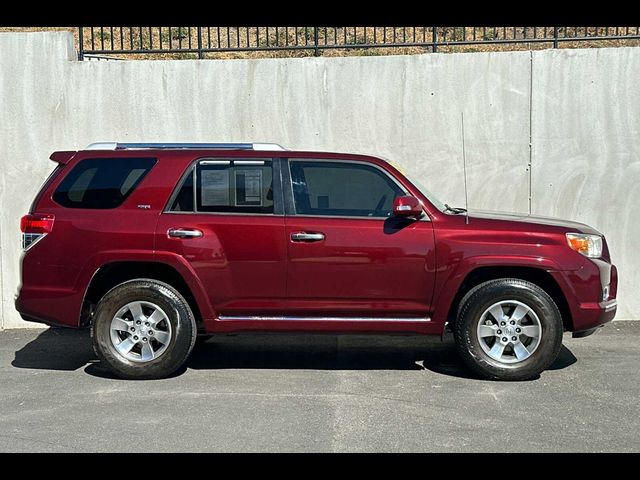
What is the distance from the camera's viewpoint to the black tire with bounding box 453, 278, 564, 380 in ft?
21.1

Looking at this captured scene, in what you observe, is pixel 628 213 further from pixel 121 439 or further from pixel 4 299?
pixel 4 299

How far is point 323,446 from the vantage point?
16.4 feet

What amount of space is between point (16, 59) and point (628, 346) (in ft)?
23.5

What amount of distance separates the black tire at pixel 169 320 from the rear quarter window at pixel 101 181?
752 mm

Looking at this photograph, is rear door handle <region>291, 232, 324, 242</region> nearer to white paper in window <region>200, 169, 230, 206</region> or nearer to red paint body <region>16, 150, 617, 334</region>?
red paint body <region>16, 150, 617, 334</region>

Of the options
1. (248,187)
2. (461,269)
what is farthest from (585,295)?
(248,187)

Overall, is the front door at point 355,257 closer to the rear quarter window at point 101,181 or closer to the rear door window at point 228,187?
the rear door window at point 228,187

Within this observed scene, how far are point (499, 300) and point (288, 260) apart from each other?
1731mm

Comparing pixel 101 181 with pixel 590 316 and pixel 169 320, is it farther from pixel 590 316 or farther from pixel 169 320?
A: pixel 590 316

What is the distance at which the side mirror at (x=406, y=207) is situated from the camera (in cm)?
635

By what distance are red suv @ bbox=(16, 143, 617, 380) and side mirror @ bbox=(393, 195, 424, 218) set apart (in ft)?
0.05

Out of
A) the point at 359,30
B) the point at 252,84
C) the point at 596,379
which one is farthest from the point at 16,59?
the point at 359,30

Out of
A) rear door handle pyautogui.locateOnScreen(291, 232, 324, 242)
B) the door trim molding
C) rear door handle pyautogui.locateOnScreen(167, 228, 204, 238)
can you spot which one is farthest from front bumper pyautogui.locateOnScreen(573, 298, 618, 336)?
rear door handle pyautogui.locateOnScreen(167, 228, 204, 238)

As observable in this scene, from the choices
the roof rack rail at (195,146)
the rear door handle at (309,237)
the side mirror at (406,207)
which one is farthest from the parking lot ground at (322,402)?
the roof rack rail at (195,146)
